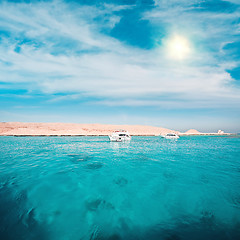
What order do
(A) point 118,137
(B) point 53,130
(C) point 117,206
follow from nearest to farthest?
(C) point 117,206 → (A) point 118,137 → (B) point 53,130

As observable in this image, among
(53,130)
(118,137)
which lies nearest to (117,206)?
(118,137)

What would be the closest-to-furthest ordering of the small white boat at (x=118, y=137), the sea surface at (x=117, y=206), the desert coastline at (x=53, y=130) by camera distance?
the sea surface at (x=117, y=206) < the small white boat at (x=118, y=137) < the desert coastline at (x=53, y=130)

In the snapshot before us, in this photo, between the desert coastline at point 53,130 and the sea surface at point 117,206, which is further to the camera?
the desert coastline at point 53,130

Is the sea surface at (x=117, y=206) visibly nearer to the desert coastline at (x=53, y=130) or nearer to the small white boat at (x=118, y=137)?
the small white boat at (x=118, y=137)

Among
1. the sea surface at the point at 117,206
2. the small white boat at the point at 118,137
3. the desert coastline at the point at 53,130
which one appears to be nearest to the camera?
the sea surface at the point at 117,206

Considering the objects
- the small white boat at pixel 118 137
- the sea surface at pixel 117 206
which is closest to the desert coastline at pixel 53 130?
the small white boat at pixel 118 137

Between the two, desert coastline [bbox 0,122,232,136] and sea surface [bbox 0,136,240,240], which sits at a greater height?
desert coastline [bbox 0,122,232,136]

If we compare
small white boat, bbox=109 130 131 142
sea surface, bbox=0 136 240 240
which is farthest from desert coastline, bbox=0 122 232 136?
sea surface, bbox=0 136 240 240

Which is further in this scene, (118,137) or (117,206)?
(118,137)

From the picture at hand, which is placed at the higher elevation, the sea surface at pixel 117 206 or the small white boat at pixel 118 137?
the small white boat at pixel 118 137

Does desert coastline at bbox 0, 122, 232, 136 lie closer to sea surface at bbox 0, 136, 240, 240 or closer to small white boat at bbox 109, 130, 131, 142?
small white boat at bbox 109, 130, 131, 142

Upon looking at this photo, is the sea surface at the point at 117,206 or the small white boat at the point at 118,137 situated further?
the small white boat at the point at 118,137

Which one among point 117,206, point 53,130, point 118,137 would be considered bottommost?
point 117,206

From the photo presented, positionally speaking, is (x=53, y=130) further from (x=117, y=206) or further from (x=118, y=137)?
(x=117, y=206)
